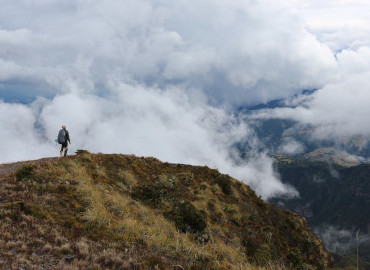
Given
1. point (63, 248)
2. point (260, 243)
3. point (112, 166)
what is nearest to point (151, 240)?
point (63, 248)

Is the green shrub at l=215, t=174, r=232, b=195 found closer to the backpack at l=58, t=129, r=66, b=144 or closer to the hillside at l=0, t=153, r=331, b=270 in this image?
the hillside at l=0, t=153, r=331, b=270

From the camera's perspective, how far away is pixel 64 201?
1134 cm

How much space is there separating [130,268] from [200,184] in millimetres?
17921

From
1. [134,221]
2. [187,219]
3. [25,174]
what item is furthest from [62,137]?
[134,221]

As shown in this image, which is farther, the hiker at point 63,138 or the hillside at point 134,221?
the hiker at point 63,138

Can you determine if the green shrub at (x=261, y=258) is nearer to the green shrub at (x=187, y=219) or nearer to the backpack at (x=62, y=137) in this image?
the green shrub at (x=187, y=219)

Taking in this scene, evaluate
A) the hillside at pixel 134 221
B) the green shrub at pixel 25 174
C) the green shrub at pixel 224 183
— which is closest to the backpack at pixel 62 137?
the hillside at pixel 134 221

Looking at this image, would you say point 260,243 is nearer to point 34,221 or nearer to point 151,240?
point 151,240

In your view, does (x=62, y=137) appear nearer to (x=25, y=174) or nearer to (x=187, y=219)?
(x=25, y=174)

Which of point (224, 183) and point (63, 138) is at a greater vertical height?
point (63, 138)

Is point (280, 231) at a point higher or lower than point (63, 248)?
higher

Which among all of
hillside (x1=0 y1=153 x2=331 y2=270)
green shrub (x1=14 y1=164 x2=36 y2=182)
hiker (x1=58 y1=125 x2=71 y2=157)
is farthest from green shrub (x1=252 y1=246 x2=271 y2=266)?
hiker (x1=58 y1=125 x2=71 y2=157)

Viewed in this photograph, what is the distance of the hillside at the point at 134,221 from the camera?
7430 mm

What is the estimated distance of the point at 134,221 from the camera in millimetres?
10797
